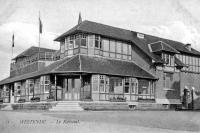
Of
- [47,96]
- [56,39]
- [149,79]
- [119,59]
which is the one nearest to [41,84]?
[47,96]

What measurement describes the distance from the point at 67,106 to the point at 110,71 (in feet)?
20.3

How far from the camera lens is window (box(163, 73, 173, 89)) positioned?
3869 cm

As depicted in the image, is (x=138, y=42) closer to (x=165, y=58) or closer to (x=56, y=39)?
(x=165, y=58)

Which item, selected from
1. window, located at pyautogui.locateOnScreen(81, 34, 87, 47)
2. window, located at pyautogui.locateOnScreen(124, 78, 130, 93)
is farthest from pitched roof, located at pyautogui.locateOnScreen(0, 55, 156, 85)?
window, located at pyautogui.locateOnScreen(81, 34, 87, 47)

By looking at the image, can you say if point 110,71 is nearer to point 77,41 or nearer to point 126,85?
point 126,85

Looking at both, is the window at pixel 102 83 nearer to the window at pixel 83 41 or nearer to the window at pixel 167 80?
the window at pixel 83 41

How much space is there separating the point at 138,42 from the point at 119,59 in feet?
15.8

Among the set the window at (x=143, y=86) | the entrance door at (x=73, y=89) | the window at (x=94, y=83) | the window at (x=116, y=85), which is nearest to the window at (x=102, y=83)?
the window at (x=94, y=83)

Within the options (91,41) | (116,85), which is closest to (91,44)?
(91,41)

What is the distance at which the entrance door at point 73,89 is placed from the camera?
32.7 m

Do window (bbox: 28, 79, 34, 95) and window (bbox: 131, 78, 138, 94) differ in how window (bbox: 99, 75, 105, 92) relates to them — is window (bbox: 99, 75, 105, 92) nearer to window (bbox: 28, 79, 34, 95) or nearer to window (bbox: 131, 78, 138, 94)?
window (bbox: 131, 78, 138, 94)

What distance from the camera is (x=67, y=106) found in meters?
29.5

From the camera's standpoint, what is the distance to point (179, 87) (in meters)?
40.3

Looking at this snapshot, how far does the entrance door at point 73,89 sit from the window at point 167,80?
1176cm
